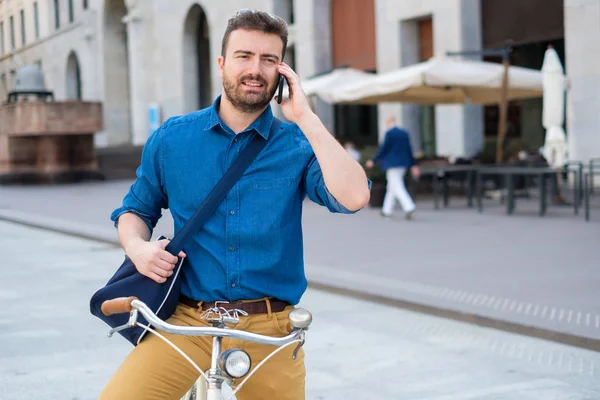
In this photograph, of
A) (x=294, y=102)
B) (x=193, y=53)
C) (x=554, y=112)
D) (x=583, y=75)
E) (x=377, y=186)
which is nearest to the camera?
(x=294, y=102)

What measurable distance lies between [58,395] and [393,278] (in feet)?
15.0

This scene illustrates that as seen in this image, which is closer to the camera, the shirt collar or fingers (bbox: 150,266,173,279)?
fingers (bbox: 150,266,173,279)

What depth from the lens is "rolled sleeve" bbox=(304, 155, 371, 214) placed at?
2.74m

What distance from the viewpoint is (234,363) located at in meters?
2.28

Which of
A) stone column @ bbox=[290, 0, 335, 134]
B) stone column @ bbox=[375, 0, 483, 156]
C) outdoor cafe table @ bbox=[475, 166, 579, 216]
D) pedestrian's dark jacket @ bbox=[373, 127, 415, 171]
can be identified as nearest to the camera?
outdoor cafe table @ bbox=[475, 166, 579, 216]

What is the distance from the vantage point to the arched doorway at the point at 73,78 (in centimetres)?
5950

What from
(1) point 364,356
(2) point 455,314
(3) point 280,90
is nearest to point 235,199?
(3) point 280,90

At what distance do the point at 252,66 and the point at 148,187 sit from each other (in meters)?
0.54

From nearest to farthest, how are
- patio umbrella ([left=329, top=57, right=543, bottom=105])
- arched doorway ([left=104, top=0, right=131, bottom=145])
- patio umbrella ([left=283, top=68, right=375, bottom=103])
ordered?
patio umbrella ([left=329, top=57, right=543, bottom=105])
patio umbrella ([left=283, top=68, right=375, bottom=103])
arched doorway ([left=104, top=0, right=131, bottom=145])

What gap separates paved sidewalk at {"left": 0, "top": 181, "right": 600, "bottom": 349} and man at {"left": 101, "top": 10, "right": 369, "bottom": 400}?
165 inches

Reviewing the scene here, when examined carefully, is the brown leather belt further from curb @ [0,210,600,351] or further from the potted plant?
the potted plant

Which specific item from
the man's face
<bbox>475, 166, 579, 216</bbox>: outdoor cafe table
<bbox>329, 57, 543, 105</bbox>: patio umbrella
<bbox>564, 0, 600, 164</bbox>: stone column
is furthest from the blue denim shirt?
<bbox>564, 0, 600, 164</bbox>: stone column

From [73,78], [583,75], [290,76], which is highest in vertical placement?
[73,78]

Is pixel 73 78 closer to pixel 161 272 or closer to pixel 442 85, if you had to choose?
pixel 442 85
